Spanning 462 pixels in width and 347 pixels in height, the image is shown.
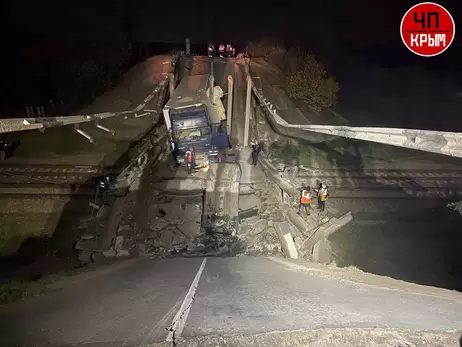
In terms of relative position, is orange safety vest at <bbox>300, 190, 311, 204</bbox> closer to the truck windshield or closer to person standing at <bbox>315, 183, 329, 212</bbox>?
person standing at <bbox>315, 183, 329, 212</bbox>

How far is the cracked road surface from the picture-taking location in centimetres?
339

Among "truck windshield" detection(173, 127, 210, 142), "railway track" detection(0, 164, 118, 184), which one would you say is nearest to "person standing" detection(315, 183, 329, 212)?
"truck windshield" detection(173, 127, 210, 142)

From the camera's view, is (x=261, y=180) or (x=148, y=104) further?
(x=148, y=104)

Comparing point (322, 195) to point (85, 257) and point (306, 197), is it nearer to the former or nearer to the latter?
point (306, 197)

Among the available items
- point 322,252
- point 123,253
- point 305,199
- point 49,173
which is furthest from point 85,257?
point 305,199

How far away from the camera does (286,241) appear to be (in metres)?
9.41

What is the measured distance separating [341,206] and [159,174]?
7.08 metres

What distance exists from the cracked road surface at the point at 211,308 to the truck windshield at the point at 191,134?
7.60 meters

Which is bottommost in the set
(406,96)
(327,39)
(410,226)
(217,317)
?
(410,226)

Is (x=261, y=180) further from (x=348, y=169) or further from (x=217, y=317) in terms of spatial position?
(x=217, y=317)

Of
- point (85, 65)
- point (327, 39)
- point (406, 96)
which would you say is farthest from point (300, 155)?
point (327, 39)

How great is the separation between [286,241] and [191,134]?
19.8 feet

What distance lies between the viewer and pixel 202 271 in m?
6.64

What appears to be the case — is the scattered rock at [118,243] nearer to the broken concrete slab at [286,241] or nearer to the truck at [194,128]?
the truck at [194,128]
